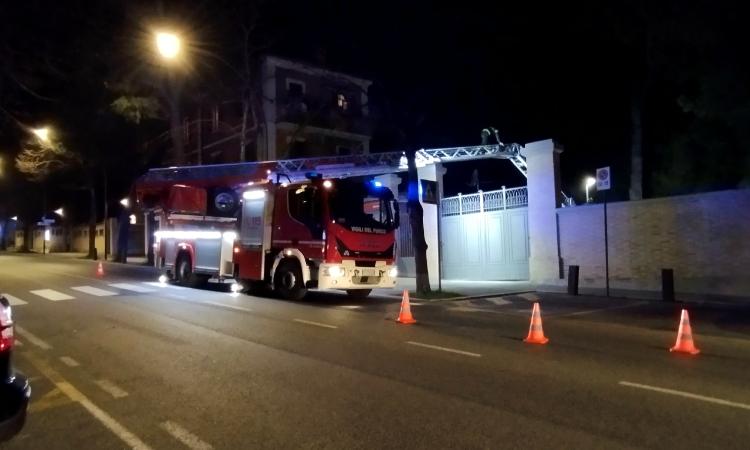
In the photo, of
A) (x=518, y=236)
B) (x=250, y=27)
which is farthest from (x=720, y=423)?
(x=250, y=27)

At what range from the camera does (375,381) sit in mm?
7438

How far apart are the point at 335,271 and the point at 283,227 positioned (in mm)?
2034

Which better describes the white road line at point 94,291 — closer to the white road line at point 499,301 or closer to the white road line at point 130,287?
the white road line at point 130,287

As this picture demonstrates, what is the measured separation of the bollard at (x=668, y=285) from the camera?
1634 cm

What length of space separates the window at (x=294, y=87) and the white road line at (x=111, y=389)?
28385 millimetres

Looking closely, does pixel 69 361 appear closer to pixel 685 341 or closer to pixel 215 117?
pixel 685 341

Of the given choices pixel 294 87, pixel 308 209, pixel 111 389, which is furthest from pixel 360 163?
pixel 294 87

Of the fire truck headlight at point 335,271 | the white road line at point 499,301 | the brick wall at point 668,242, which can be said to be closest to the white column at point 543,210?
the brick wall at point 668,242

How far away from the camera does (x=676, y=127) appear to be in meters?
28.3

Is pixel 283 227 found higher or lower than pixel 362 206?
lower

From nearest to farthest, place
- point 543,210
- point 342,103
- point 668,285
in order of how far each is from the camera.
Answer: point 668,285 < point 543,210 < point 342,103

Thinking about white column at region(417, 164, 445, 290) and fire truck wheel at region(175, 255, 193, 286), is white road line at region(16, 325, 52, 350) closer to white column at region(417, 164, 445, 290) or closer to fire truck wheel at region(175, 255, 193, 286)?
fire truck wheel at region(175, 255, 193, 286)

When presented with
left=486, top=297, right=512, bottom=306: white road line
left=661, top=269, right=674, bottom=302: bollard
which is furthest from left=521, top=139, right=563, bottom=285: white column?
left=661, top=269, right=674, bottom=302: bollard

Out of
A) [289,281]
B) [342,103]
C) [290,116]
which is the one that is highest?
[342,103]
